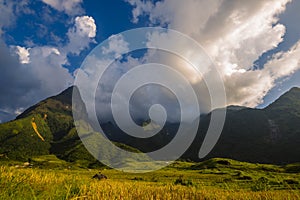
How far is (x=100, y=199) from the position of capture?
6.37 meters

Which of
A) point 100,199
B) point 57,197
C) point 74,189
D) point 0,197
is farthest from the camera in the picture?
point 74,189

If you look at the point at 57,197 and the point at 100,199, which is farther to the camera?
the point at 100,199

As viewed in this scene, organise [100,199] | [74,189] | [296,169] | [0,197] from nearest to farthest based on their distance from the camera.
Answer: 1. [0,197]
2. [100,199]
3. [74,189]
4. [296,169]

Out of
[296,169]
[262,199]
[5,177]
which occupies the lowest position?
[262,199]

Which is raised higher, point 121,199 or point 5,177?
→ point 5,177

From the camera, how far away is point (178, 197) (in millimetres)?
8156

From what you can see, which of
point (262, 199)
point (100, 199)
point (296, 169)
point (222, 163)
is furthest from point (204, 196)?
point (222, 163)

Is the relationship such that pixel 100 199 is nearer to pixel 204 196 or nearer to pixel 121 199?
pixel 121 199

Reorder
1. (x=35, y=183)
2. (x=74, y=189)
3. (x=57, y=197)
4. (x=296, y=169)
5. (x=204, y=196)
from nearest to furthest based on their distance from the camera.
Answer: (x=57, y=197)
(x=74, y=189)
(x=35, y=183)
(x=204, y=196)
(x=296, y=169)

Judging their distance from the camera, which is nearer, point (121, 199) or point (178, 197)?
point (121, 199)

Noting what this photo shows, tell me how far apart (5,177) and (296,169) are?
125 meters

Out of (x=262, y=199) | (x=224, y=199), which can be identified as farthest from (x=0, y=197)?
(x=262, y=199)

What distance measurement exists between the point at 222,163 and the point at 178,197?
14646cm

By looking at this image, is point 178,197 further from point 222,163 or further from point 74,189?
point 222,163
